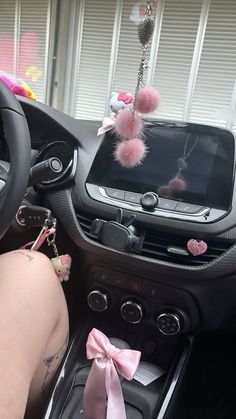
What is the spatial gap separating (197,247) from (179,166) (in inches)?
8.2

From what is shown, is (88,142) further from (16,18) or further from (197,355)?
(16,18)

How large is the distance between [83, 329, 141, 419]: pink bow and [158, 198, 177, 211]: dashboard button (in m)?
0.28

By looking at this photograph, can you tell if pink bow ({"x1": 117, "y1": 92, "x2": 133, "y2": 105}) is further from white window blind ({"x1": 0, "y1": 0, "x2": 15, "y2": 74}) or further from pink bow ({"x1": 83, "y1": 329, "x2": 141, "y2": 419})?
white window blind ({"x1": 0, "y1": 0, "x2": 15, "y2": 74})

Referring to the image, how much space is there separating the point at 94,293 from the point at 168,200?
26 cm

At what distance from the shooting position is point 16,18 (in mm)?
2158

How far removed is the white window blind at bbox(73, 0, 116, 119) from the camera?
1781mm

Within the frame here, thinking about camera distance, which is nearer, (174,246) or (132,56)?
(174,246)

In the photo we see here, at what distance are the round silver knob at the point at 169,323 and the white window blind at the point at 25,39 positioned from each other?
1651 millimetres

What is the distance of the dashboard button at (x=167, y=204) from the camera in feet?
2.40

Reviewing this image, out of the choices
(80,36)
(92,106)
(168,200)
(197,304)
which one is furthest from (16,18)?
(197,304)

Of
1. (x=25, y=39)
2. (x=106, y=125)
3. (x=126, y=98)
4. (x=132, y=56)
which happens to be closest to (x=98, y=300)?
(x=106, y=125)

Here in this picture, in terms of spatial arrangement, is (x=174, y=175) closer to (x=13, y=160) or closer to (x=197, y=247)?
(x=197, y=247)

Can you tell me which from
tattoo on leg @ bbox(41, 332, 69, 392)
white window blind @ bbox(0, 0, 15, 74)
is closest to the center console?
tattoo on leg @ bbox(41, 332, 69, 392)

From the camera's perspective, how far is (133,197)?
77cm
